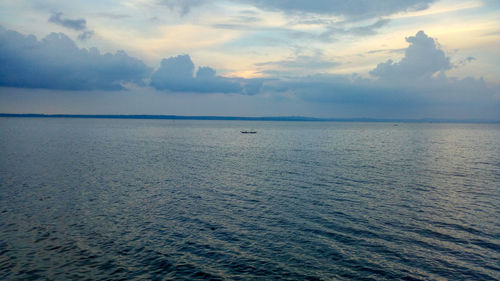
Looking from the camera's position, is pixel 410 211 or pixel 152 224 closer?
pixel 152 224

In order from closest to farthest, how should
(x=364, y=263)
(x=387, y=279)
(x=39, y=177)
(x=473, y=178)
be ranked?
(x=387, y=279) < (x=364, y=263) < (x=39, y=177) < (x=473, y=178)

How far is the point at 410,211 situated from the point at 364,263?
1581cm

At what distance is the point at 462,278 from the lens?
21297mm

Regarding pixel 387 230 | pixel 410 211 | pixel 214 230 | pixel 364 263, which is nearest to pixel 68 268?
pixel 214 230

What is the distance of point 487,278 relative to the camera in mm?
21156

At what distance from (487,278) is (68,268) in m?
28.3

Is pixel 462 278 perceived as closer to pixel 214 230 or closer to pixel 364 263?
pixel 364 263

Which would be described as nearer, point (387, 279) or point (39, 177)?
point (387, 279)

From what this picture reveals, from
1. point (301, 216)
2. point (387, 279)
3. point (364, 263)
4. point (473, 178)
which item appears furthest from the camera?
point (473, 178)

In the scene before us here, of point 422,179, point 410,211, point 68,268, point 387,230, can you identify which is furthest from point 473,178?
point 68,268

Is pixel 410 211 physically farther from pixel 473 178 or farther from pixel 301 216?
pixel 473 178

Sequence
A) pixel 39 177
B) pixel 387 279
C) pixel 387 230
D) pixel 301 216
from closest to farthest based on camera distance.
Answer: pixel 387 279 < pixel 387 230 < pixel 301 216 < pixel 39 177

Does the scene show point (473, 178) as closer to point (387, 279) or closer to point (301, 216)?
point (301, 216)

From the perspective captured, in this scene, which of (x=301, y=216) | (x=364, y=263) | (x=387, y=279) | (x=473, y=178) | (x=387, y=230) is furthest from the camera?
(x=473, y=178)
